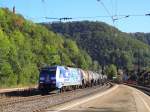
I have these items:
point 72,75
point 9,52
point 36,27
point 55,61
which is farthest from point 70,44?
point 72,75

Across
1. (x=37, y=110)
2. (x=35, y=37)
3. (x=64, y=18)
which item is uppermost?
(x=35, y=37)

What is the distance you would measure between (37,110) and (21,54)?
71880 mm

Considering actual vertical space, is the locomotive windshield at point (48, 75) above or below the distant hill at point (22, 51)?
below

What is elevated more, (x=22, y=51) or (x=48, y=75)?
(x=22, y=51)

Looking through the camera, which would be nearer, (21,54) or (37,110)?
(37,110)

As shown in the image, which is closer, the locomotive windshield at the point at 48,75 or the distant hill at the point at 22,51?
the locomotive windshield at the point at 48,75

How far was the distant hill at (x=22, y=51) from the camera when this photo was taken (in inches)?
3524

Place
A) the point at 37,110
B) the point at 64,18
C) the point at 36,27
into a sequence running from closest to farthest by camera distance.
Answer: the point at 37,110, the point at 64,18, the point at 36,27

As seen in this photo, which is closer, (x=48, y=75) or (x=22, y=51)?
(x=48, y=75)

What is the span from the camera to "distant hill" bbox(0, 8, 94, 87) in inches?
3524

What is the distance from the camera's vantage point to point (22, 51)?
335 ft

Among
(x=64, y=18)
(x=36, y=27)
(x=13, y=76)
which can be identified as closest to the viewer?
(x=64, y=18)

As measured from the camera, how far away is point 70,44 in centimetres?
17862

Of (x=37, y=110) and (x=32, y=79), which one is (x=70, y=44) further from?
(x=37, y=110)
